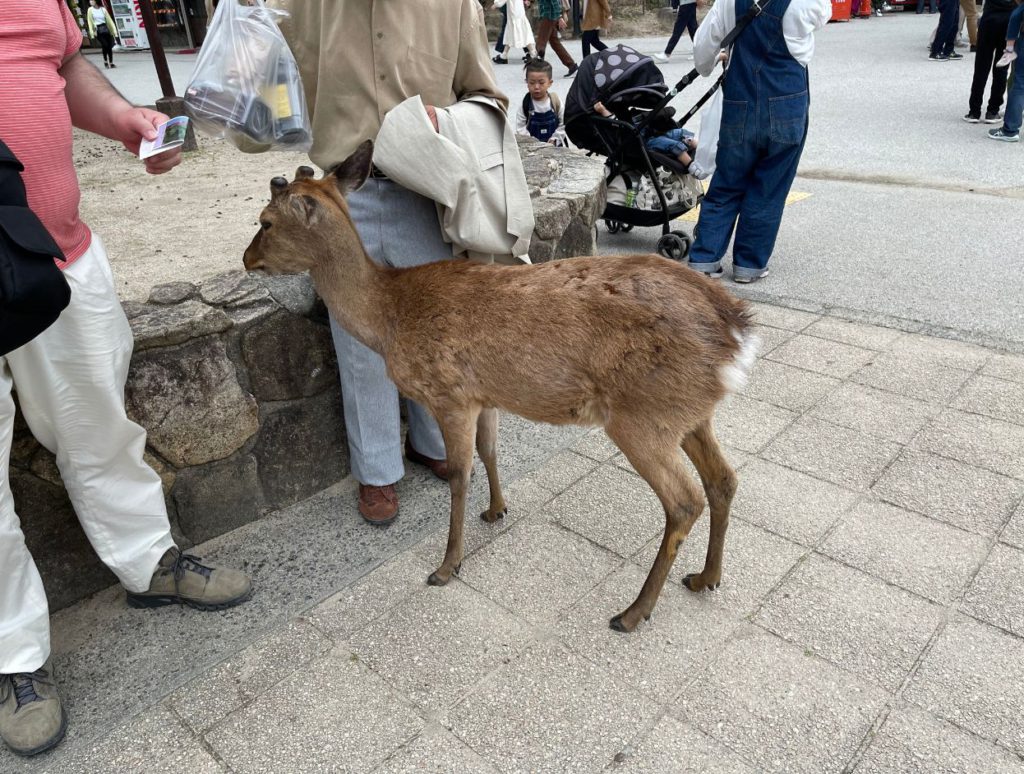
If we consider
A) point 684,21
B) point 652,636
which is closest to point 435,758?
point 652,636

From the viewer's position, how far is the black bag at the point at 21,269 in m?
1.82

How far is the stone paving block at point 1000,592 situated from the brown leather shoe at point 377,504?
83.2 inches

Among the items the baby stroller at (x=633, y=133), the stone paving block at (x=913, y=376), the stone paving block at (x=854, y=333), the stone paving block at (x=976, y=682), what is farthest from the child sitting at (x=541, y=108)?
the stone paving block at (x=976, y=682)

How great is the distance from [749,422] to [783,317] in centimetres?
139

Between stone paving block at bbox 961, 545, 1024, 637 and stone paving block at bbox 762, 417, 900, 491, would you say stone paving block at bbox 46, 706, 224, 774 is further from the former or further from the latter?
stone paving block at bbox 762, 417, 900, 491

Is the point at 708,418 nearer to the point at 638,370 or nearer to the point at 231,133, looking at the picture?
the point at 638,370

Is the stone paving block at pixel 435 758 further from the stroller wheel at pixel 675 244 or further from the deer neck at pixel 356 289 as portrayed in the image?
the stroller wheel at pixel 675 244

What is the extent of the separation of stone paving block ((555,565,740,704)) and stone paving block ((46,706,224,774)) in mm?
1148

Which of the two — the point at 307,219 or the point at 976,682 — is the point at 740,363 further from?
the point at 307,219

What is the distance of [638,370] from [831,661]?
1078 millimetres

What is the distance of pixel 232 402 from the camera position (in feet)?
10.1

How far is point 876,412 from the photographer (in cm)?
382

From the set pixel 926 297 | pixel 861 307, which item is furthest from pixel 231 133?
pixel 926 297

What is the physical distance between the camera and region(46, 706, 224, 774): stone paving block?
2.22m
